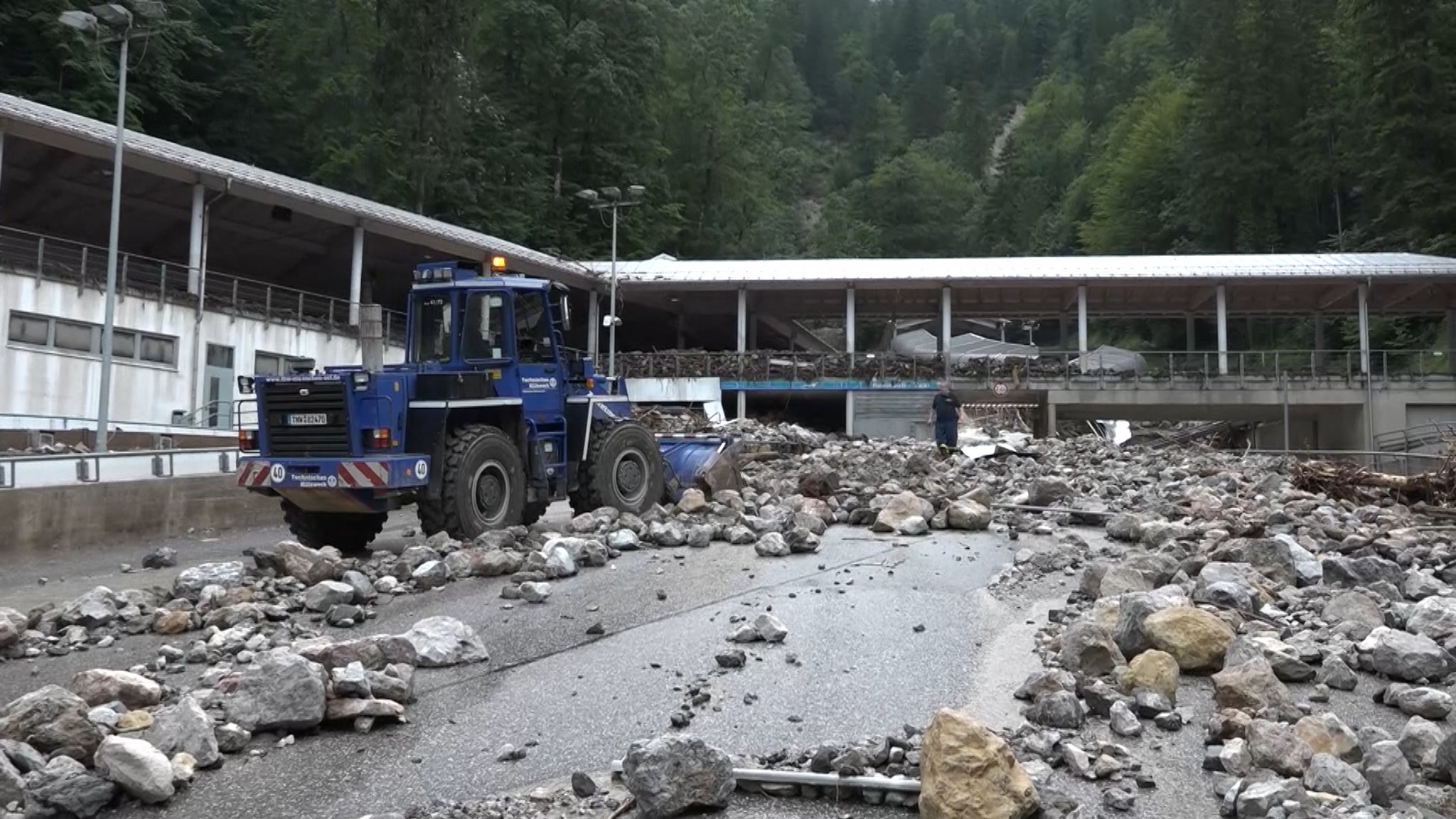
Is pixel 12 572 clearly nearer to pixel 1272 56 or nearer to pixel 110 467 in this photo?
pixel 110 467

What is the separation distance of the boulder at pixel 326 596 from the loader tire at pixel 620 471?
4.13 m

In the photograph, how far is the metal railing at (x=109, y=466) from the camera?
12.0m

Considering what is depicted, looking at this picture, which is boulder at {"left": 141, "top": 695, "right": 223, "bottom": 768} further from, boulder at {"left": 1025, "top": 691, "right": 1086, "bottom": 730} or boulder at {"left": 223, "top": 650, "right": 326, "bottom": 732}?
boulder at {"left": 1025, "top": 691, "right": 1086, "bottom": 730}

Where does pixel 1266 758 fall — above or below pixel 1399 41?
below

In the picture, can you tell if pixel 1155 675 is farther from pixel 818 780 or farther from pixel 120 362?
pixel 120 362

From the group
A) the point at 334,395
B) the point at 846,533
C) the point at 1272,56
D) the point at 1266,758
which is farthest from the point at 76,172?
the point at 1272,56

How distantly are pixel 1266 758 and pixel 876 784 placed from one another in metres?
1.66

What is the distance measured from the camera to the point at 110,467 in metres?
13.1

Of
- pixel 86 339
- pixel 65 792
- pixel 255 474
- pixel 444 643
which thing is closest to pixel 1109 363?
pixel 86 339

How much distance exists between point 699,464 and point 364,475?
491cm

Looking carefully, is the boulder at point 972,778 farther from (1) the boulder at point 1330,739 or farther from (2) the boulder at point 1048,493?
(2) the boulder at point 1048,493

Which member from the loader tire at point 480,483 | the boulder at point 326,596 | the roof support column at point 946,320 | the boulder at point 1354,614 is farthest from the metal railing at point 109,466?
the roof support column at point 946,320

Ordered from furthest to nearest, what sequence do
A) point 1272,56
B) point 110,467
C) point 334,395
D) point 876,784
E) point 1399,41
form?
point 1272,56, point 1399,41, point 110,467, point 334,395, point 876,784

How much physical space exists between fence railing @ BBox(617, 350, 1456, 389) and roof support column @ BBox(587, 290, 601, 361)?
4.17ft
